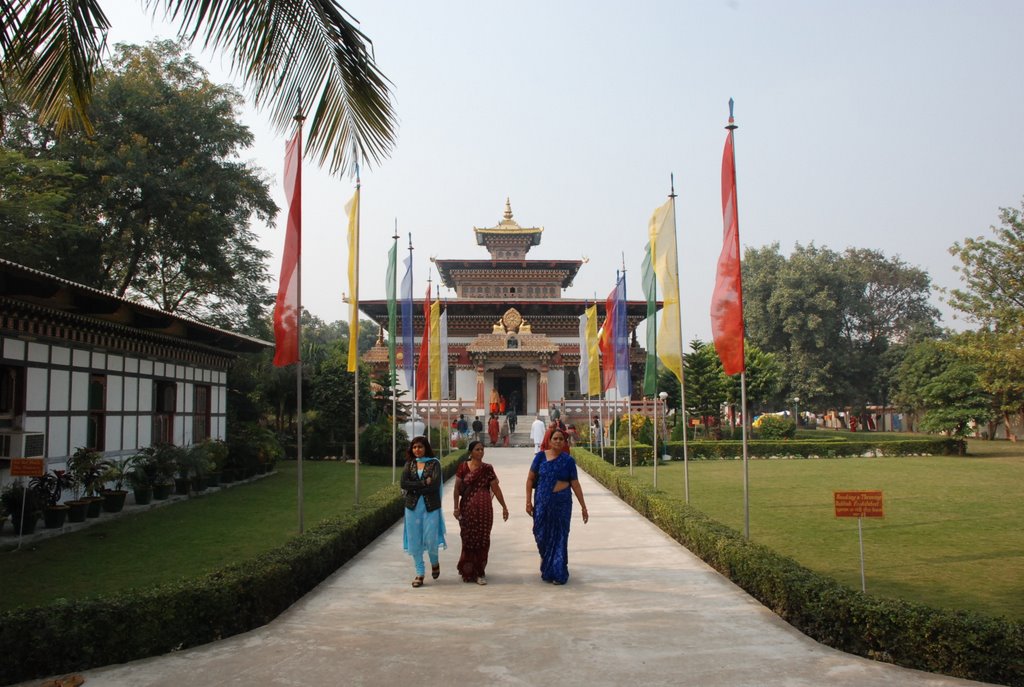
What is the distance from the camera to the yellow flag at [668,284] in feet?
43.7

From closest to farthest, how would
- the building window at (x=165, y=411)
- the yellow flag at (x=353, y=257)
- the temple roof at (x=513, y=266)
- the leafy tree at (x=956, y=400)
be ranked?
the yellow flag at (x=353, y=257), the building window at (x=165, y=411), the leafy tree at (x=956, y=400), the temple roof at (x=513, y=266)

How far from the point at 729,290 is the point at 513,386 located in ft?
121

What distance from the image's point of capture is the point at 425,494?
8.38 metres

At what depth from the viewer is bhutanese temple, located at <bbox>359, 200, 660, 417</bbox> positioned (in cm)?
4219

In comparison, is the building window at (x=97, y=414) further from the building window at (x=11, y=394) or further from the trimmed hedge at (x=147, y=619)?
the trimmed hedge at (x=147, y=619)

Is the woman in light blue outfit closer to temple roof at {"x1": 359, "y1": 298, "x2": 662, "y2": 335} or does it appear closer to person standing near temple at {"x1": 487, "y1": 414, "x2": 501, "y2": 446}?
person standing near temple at {"x1": 487, "y1": 414, "x2": 501, "y2": 446}

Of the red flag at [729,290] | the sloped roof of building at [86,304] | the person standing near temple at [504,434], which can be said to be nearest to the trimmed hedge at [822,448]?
the person standing near temple at [504,434]

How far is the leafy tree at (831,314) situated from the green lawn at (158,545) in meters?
43.4

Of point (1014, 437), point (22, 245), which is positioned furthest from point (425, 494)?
point (1014, 437)

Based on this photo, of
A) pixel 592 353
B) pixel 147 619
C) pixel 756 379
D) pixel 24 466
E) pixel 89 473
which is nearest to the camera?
pixel 147 619

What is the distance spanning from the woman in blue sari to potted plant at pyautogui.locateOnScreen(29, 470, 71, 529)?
8130 mm

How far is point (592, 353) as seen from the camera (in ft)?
79.5

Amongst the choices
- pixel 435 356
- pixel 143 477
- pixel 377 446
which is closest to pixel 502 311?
pixel 377 446

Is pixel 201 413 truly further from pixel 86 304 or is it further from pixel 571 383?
pixel 571 383
